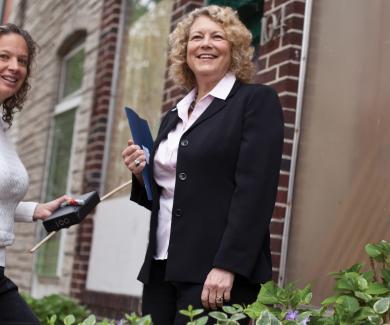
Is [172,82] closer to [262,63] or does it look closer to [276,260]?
[262,63]

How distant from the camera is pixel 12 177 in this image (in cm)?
310

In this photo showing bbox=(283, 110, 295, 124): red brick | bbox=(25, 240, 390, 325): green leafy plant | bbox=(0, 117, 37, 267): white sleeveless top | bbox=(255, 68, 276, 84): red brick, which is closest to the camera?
bbox=(25, 240, 390, 325): green leafy plant

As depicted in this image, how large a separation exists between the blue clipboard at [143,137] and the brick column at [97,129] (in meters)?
4.08

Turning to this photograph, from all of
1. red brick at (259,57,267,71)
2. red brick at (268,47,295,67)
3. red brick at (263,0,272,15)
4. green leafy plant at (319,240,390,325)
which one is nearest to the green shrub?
red brick at (259,57,267,71)

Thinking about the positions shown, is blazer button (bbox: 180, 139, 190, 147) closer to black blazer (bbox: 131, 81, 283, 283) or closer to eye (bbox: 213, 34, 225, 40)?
black blazer (bbox: 131, 81, 283, 283)

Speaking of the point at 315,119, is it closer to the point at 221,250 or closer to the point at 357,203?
the point at 357,203

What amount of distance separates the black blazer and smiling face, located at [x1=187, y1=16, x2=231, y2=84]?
16cm

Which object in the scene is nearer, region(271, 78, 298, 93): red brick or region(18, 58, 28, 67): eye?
region(18, 58, 28, 67): eye

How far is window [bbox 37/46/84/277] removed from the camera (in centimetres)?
839

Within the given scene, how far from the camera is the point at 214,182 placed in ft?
10.3

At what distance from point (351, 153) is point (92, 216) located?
3.73 m

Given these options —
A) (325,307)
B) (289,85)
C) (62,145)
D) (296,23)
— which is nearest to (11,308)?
(325,307)

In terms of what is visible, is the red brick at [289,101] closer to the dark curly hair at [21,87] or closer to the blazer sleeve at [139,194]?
the blazer sleeve at [139,194]

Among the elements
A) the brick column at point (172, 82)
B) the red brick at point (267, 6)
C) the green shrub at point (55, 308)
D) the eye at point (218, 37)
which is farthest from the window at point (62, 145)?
the eye at point (218, 37)
